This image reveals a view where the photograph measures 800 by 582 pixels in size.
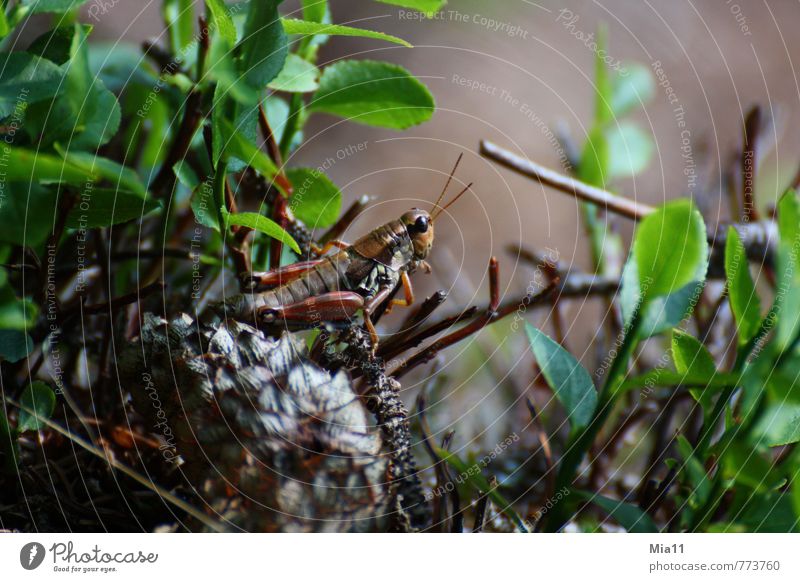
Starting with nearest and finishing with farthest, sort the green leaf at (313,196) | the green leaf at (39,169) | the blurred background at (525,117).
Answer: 1. the green leaf at (39,169)
2. the green leaf at (313,196)
3. the blurred background at (525,117)

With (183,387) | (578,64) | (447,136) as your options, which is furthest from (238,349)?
(578,64)

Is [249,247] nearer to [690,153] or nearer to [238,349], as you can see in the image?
[238,349]

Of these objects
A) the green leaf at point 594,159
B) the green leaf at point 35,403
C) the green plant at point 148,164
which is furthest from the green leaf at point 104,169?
the green leaf at point 594,159

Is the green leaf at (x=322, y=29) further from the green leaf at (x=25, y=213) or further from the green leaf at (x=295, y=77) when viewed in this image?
the green leaf at (x=25, y=213)

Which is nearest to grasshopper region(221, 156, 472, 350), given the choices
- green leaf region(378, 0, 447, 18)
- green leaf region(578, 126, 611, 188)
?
green leaf region(378, 0, 447, 18)

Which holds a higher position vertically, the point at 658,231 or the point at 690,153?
the point at 690,153

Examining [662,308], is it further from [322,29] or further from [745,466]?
[322,29]
